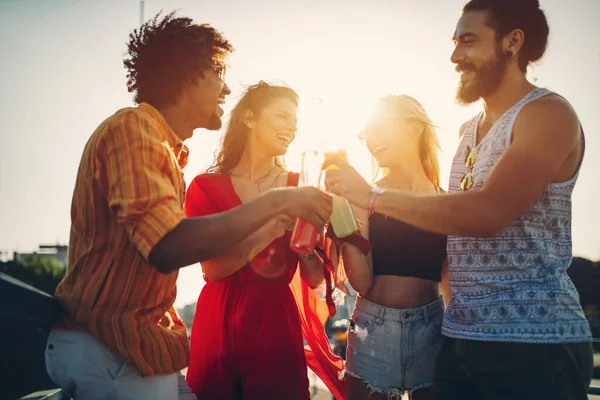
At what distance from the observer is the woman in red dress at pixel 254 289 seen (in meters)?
3.56

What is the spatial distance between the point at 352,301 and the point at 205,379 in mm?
1166

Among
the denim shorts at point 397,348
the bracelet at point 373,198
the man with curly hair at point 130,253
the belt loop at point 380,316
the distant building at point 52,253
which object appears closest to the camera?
the man with curly hair at point 130,253

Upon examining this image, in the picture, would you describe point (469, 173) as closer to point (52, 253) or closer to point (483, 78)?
point (483, 78)

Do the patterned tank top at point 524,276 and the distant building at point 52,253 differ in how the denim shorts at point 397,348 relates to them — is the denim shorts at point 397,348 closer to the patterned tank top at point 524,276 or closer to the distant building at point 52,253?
the patterned tank top at point 524,276

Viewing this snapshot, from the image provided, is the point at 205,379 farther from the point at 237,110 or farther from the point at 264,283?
the point at 237,110

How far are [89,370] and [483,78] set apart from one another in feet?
7.80

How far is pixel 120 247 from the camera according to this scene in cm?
227

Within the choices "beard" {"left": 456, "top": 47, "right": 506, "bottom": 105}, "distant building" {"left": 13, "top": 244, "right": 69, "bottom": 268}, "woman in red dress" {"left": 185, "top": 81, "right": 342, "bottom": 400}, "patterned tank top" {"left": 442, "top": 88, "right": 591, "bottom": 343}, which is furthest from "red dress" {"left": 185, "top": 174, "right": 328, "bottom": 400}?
"distant building" {"left": 13, "top": 244, "right": 69, "bottom": 268}

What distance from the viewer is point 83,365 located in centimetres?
221

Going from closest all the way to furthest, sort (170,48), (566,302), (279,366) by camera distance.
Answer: (566,302) < (170,48) < (279,366)

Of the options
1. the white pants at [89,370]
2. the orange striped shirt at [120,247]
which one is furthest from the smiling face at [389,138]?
the white pants at [89,370]

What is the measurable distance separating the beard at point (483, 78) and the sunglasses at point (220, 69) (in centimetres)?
131

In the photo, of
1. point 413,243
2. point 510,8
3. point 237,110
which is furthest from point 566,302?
point 237,110

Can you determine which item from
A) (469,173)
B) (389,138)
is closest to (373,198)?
(469,173)
